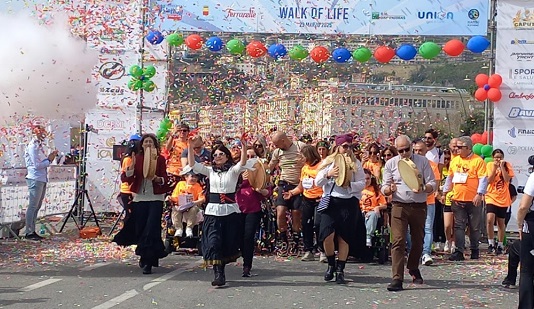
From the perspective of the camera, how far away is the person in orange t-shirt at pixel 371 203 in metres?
12.2

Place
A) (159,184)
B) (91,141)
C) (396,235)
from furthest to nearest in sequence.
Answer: (91,141)
(159,184)
(396,235)

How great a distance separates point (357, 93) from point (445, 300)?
9134 millimetres

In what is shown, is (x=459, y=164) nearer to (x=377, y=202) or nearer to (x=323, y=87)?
(x=377, y=202)

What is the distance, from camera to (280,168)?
1285 centimetres

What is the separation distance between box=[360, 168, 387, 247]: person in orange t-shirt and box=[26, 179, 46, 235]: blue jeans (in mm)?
5978

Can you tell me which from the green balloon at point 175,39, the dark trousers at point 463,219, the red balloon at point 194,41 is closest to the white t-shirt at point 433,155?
the dark trousers at point 463,219

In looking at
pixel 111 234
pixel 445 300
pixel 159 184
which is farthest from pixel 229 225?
pixel 111 234

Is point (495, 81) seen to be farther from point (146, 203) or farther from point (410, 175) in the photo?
point (146, 203)

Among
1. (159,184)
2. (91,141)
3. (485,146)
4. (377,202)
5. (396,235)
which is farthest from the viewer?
(91,141)

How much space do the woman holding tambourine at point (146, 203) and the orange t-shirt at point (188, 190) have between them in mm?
1618

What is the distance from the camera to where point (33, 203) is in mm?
14523

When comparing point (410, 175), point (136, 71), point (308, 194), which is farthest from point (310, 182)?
point (136, 71)

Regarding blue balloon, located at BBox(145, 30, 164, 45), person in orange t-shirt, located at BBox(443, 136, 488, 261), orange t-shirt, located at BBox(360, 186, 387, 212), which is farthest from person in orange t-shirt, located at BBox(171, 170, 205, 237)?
blue balloon, located at BBox(145, 30, 164, 45)

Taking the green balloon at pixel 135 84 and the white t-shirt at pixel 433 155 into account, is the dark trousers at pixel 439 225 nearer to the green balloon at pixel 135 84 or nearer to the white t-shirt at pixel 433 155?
the white t-shirt at pixel 433 155
